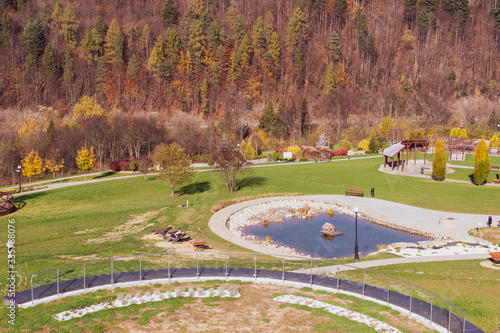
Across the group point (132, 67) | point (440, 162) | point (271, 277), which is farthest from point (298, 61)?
point (271, 277)

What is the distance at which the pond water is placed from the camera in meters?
31.3

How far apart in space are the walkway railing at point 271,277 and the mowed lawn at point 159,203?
0.55 metres

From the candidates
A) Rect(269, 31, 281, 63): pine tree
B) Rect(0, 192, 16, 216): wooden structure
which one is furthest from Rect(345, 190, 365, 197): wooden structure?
Rect(269, 31, 281, 63): pine tree

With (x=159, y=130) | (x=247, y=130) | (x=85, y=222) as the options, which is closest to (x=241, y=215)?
(x=85, y=222)

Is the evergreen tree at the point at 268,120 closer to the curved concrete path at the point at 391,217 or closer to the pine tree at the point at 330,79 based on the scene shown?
the pine tree at the point at 330,79

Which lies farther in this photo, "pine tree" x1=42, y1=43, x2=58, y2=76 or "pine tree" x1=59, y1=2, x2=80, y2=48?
"pine tree" x1=59, y1=2, x2=80, y2=48

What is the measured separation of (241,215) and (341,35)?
110201 millimetres

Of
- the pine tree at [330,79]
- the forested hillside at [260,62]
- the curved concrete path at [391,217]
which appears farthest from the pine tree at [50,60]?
the curved concrete path at [391,217]

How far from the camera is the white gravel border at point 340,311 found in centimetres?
1669

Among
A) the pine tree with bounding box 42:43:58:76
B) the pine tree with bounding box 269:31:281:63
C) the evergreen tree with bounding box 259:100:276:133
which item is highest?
the pine tree with bounding box 269:31:281:63

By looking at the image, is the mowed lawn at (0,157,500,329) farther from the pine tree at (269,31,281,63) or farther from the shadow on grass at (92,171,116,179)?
the pine tree at (269,31,281,63)

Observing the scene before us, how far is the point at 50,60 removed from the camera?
116000 millimetres

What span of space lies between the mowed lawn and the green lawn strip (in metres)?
0.20

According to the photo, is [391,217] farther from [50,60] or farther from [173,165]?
[50,60]
